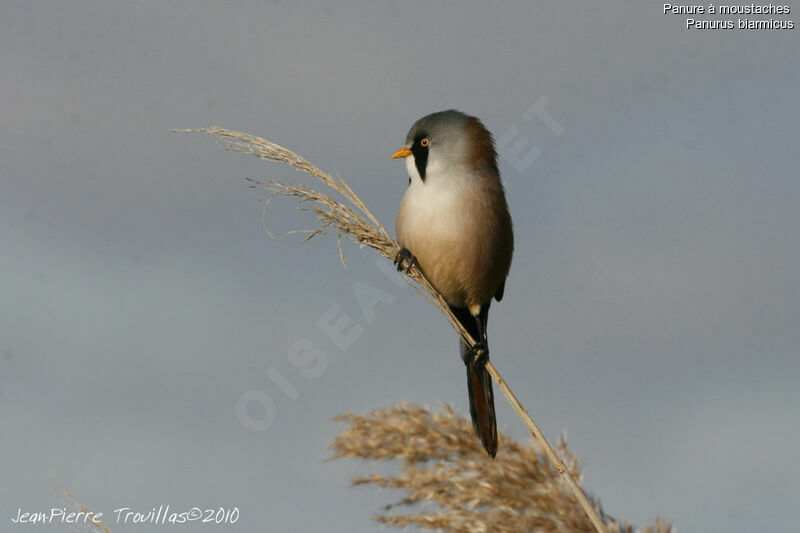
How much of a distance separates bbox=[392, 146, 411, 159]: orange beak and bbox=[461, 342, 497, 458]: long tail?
0.92 metres

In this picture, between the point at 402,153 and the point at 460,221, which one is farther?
the point at 402,153

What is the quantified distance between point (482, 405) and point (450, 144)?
1.07 metres

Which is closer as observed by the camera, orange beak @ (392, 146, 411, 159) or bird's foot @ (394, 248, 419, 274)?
bird's foot @ (394, 248, 419, 274)

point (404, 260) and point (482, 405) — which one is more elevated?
point (404, 260)

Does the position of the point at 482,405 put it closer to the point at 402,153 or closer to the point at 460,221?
the point at 460,221

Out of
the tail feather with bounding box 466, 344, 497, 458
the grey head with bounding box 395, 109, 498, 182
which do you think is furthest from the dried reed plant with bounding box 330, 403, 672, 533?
the grey head with bounding box 395, 109, 498, 182

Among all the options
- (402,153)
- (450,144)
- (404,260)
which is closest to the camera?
(404,260)

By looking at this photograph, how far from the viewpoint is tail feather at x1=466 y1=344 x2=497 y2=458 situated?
3.40 meters

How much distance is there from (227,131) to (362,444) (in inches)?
76.1

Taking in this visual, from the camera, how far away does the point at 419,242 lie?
127 inches

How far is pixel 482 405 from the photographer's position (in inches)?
135

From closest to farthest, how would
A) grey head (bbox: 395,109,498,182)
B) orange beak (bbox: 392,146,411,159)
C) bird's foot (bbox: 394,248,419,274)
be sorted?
bird's foot (bbox: 394,248,419,274)
grey head (bbox: 395,109,498,182)
orange beak (bbox: 392,146,411,159)

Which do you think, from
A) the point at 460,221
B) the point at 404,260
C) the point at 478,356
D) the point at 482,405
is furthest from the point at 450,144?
the point at 482,405

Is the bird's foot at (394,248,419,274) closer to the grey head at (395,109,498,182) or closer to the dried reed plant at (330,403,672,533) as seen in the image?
the grey head at (395,109,498,182)
